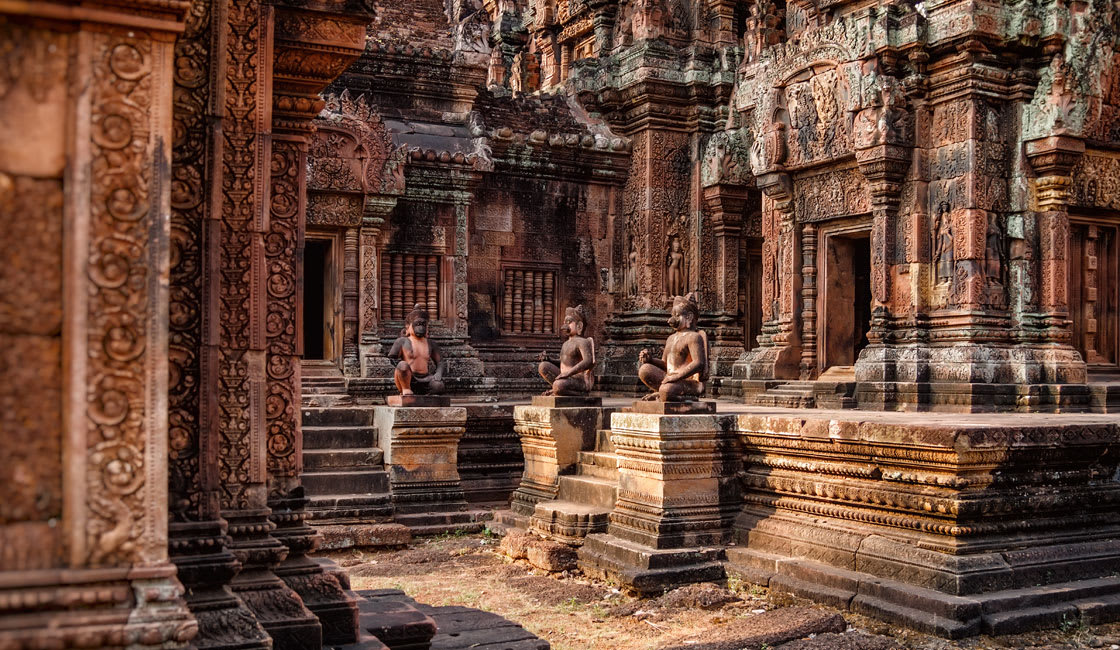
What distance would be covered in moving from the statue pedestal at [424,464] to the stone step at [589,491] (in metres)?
1.26

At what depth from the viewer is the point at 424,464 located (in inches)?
417

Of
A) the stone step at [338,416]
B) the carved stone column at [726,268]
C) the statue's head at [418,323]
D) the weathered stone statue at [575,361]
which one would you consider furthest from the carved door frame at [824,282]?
the stone step at [338,416]

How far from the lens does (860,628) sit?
6680 mm

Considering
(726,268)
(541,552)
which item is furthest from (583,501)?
(726,268)

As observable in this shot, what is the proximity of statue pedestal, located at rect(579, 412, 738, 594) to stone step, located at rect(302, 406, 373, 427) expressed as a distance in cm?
330

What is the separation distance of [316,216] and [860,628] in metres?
7.75

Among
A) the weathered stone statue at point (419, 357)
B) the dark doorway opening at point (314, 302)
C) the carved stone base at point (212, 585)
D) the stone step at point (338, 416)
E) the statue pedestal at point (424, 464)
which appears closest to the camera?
the carved stone base at point (212, 585)

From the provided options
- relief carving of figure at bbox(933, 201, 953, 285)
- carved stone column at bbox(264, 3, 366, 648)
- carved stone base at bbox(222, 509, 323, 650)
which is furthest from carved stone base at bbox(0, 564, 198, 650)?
relief carving of figure at bbox(933, 201, 953, 285)

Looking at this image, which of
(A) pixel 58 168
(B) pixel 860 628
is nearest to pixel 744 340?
(B) pixel 860 628

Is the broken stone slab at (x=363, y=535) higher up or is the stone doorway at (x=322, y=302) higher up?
the stone doorway at (x=322, y=302)

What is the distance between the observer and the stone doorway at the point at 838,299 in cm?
1273

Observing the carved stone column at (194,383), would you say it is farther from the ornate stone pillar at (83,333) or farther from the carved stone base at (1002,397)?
the carved stone base at (1002,397)

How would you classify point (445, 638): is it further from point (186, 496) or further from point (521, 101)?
point (521, 101)

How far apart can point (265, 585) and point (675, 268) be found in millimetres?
11436
